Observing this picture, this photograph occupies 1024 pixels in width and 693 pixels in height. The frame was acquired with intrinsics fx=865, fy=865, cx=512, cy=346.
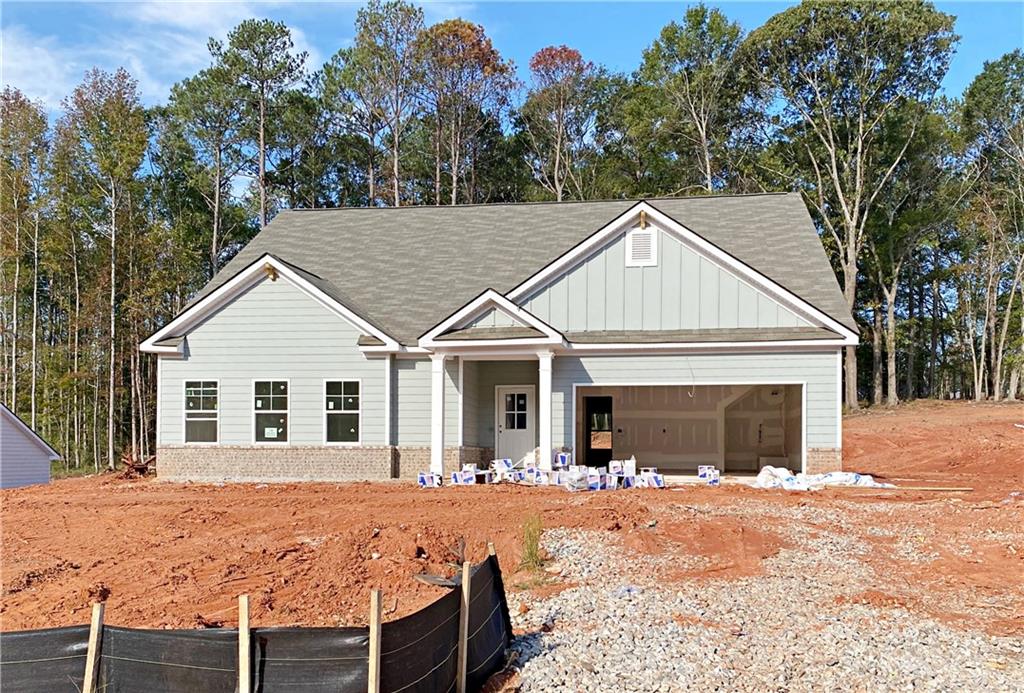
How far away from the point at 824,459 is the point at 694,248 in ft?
16.5

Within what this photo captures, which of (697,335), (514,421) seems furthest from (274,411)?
(697,335)

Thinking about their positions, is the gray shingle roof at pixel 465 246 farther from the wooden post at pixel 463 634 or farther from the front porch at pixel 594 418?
the wooden post at pixel 463 634

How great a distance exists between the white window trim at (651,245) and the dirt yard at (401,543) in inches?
201

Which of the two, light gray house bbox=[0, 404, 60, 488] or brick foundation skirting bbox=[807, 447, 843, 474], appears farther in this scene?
light gray house bbox=[0, 404, 60, 488]

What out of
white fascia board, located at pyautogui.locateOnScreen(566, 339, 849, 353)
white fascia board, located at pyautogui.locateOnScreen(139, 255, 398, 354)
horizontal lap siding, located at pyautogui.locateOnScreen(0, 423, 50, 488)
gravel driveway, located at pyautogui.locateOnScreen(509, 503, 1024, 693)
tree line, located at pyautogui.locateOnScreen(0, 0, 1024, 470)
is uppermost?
tree line, located at pyautogui.locateOnScreen(0, 0, 1024, 470)

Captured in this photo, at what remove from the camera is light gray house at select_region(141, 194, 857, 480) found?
1764 centimetres

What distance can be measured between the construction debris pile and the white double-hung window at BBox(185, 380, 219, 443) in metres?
4.90

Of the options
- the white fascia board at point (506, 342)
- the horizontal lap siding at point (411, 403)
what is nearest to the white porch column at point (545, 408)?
the white fascia board at point (506, 342)

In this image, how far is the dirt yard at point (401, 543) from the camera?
31.0 ft

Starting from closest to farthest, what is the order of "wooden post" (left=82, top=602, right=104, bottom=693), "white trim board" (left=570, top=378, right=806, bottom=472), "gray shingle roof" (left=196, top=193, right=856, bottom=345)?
1. "wooden post" (left=82, top=602, right=104, bottom=693)
2. "white trim board" (left=570, top=378, right=806, bottom=472)
3. "gray shingle roof" (left=196, top=193, right=856, bottom=345)

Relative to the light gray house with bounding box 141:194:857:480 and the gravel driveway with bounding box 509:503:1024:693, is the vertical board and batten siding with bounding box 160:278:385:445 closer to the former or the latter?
the light gray house with bounding box 141:194:857:480

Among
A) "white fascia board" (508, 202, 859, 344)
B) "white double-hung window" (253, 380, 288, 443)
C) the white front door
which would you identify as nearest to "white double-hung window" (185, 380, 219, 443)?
"white double-hung window" (253, 380, 288, 443)

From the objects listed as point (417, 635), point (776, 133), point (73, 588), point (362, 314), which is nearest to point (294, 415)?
point (362, 314)

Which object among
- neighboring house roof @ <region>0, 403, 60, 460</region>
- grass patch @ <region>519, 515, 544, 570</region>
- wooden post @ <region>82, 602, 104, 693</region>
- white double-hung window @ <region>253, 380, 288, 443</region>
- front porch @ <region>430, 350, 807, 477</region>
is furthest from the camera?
neighboring house roof @ <region>0, 403, 60, 460</region>
